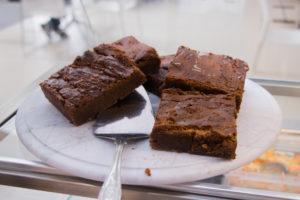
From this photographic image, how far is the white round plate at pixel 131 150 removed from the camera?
2.86 feet

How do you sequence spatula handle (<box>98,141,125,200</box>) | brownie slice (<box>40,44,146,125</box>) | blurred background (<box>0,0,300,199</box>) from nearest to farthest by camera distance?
spatula handle (<box>98,141,125,200</box>) → brownie slice (<box>40,44,146,125</box>) → blurred background (<box>0,0,300,199</box>)

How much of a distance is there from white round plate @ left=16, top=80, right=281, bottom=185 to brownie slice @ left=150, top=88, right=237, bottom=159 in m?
0.03

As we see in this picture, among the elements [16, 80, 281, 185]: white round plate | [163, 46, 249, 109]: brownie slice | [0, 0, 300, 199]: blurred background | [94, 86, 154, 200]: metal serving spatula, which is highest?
[163, 46, 249, 109]: brownie slice

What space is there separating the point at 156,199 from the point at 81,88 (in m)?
0.54

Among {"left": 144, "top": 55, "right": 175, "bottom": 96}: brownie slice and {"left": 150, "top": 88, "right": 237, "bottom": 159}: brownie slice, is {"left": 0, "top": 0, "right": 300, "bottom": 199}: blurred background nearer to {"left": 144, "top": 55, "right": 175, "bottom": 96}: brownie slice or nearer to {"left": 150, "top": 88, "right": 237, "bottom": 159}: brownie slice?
{"left": 144, "top": 55, "right": 175, "bottom": 96}: brownie slice

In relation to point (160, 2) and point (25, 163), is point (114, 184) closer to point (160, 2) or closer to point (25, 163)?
point (25, 163)

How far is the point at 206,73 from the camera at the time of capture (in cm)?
119

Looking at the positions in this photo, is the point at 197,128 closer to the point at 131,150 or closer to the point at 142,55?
the point at 131,150

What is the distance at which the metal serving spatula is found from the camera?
881mm

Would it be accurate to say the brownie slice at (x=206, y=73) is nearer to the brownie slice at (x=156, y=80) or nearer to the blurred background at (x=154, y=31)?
the brownie slice at (x=156, y=80)

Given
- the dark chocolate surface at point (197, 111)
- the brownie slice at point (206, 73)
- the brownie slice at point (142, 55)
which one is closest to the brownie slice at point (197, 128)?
the dark chocolate surface at point (197, 111)

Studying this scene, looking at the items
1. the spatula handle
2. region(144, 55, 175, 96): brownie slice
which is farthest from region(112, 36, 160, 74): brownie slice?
the spatula handle

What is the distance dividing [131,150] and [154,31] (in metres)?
3.21

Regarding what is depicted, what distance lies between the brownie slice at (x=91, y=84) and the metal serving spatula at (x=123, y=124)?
0.18 ft
